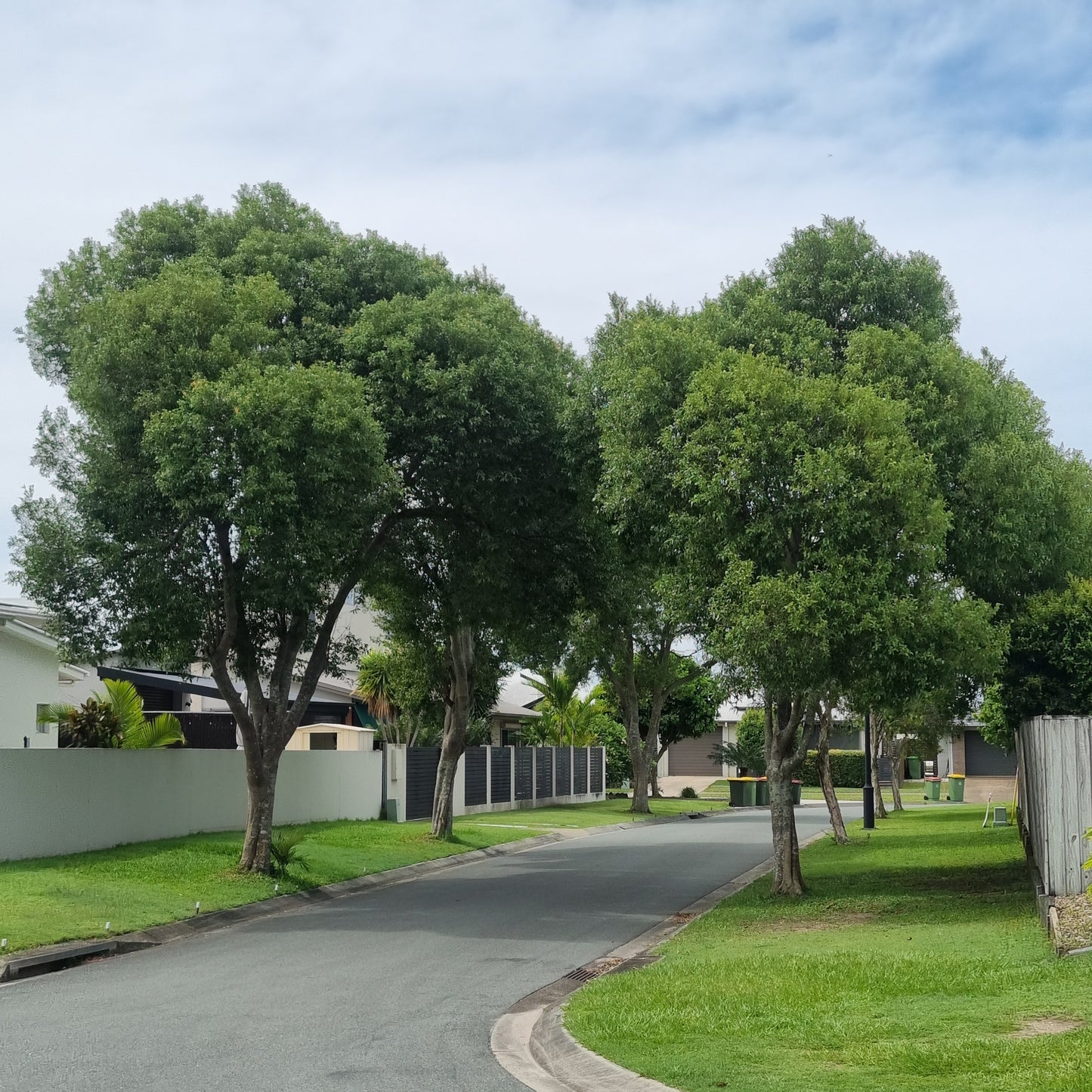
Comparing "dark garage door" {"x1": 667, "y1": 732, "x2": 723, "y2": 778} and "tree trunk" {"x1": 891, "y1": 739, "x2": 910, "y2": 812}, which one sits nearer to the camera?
"tree trunk" {"x1": 891, "y1": 739, "x2": 910, "y2": 812}

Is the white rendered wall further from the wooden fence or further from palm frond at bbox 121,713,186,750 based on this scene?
the wooden fence

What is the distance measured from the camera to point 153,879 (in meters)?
19.0

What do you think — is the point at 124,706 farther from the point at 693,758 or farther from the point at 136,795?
the point at 693,758

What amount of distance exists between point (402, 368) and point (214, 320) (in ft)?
8.99

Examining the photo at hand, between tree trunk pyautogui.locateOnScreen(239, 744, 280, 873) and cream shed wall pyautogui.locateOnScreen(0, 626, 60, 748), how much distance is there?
737 centimetres

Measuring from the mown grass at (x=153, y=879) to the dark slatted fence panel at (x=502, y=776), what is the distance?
14079mm

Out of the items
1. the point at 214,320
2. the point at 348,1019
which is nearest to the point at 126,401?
the point at 214,320

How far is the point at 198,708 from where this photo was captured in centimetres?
4100

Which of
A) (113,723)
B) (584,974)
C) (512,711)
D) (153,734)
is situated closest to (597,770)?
(512,711)

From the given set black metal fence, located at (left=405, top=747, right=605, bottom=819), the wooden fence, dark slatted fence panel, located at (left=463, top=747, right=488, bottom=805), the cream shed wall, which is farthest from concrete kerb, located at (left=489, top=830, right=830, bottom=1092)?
dark slatted fence panel, located at (left=463, top=747, right=488, bottom=805)

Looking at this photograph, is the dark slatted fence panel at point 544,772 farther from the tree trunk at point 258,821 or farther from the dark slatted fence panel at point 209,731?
the tree trunk at point 258,821

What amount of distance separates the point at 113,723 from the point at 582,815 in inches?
799

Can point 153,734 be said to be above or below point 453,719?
below

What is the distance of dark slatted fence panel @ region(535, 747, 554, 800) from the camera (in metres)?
46.2
